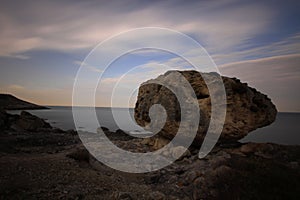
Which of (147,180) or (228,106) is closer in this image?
(147,180)

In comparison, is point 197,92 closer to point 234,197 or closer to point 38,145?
point 234,197

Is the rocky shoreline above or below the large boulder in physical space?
below

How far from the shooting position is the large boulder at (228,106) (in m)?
12.4

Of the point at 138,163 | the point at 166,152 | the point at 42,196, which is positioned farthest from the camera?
the point at 166,152

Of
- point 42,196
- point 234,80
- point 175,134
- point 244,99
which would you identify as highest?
point 234,80

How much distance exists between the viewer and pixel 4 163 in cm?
873

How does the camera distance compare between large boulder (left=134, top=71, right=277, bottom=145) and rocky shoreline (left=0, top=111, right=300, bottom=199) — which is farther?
large boulder (left=134, top=71, right=277, bottom=145)

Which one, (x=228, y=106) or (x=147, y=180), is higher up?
(x=228, y=106)

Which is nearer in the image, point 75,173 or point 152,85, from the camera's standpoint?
point 75,173

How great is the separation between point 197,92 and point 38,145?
1095cm

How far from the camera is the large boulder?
40.6 feet

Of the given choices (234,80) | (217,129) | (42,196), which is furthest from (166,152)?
(42,196)

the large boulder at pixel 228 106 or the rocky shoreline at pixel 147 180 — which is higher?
the large boulder at pixel 228 106

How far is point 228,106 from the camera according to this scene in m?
12.4
